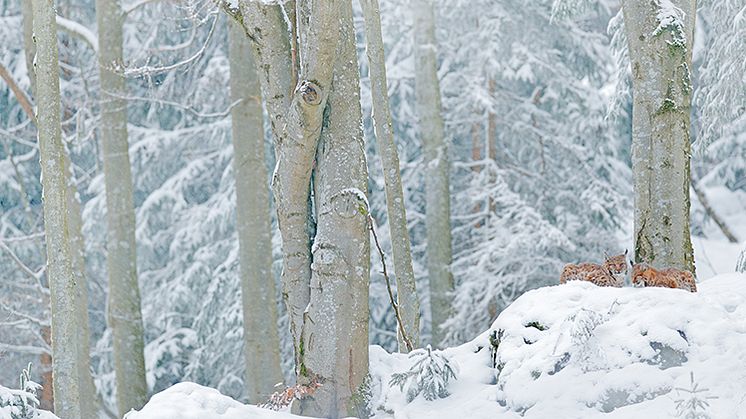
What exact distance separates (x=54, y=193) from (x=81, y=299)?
4.57 m

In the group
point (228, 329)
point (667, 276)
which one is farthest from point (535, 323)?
point (228, 329)

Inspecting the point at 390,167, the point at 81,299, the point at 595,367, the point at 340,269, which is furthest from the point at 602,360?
the point at 81,299

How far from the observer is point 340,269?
5.53 m

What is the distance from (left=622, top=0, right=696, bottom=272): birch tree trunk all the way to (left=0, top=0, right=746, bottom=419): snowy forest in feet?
0.05

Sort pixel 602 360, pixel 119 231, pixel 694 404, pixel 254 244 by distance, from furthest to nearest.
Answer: pixel 119 231 < pixel 254 244 < pixel 602 360 < pixel 694 404

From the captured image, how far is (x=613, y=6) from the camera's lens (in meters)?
16.4

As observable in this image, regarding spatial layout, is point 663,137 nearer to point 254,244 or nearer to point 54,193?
point 54,193

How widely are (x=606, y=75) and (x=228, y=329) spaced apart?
7612 millimetres

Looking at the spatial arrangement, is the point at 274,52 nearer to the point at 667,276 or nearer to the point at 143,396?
the point at 667,276

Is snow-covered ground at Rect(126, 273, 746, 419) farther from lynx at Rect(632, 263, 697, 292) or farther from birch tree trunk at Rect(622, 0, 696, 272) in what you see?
birch tree trunk at Rect(622, 0, 696, 272)

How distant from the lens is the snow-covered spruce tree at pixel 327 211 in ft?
18.0

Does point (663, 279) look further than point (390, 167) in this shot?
No

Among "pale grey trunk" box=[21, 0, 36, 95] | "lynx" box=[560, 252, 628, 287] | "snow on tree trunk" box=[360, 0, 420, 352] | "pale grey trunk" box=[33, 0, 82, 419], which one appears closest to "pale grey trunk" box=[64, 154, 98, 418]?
"pale grey trunk" box=[21, 0, 36, 95]

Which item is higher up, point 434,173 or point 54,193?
point 54,193
